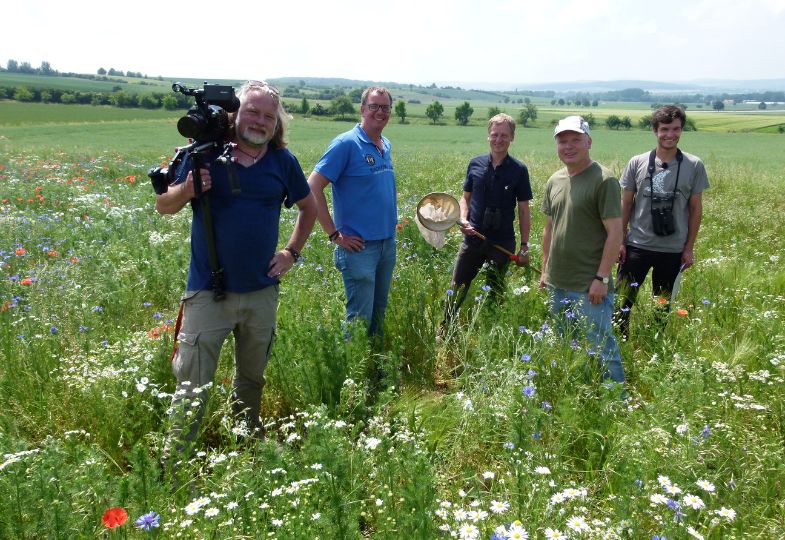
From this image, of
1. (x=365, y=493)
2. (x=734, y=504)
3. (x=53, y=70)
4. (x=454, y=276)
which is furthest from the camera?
(x=53, y=70)

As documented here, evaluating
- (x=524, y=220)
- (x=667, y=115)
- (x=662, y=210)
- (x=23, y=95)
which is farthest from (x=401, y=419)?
(x=23, y=95)

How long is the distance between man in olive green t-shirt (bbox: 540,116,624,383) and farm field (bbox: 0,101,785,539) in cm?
23

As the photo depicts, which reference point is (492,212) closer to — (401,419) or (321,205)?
(321,205)

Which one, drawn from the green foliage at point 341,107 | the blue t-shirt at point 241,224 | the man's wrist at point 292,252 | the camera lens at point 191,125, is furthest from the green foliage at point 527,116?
the camera lens at point 191,125

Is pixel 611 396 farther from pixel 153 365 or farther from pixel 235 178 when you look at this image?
pixel 153 365

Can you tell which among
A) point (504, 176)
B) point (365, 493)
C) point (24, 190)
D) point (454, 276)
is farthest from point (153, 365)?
point (24, 190)

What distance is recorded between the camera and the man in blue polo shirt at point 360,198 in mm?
3717

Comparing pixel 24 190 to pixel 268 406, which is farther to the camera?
pixel 24 190

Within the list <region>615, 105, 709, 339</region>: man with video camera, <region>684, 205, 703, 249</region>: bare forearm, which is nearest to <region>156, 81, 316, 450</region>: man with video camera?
<region>615, 105, 709, 339</region>: man with video camera

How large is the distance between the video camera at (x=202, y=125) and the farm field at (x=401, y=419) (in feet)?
3.28

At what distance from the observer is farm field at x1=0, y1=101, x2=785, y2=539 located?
1.96m

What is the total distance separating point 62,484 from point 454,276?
3373 millimetres

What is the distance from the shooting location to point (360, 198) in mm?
3789

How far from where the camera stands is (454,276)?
4797mm
